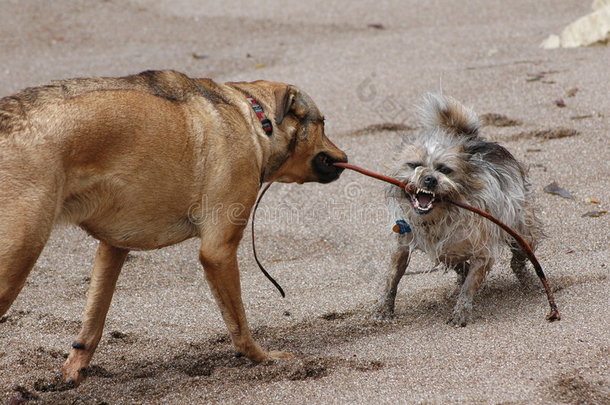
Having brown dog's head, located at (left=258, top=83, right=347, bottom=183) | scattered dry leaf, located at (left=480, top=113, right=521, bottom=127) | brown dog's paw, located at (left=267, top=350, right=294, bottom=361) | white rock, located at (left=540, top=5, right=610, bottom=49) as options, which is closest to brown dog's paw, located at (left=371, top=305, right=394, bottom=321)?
brown dog's paw, located at (left=267, top=350, right=294, bottom=361)

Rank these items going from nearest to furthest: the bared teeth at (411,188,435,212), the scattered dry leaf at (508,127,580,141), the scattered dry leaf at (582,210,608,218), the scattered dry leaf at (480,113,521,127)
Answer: the bared teeth at (411,188,435,212) → the scattered dry leaf at (582,210,608,218) → the scattered dry leaf at (508,127,580,141) → the scattered dry leaf at (480,113,521,127)

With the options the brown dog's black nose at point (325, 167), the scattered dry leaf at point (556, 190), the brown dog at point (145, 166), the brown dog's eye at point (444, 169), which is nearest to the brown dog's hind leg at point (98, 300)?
the brown dog at point (145, 166)

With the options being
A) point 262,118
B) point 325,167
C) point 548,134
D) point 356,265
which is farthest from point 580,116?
point 262,118

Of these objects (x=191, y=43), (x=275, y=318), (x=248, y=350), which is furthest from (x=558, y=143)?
(x=191, y=43)

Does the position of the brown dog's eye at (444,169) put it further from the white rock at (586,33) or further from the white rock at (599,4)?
the white rock at (599,4)

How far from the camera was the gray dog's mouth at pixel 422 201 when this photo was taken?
4.98 meters

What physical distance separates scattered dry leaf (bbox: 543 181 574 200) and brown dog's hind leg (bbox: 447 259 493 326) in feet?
6.36

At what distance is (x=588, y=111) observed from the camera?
817 cm

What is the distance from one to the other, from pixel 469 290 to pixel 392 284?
49cm

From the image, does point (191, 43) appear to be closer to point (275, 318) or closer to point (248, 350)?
point (275, 318)

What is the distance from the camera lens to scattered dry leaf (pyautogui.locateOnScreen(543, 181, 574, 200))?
269 inches

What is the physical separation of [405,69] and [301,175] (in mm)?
5304

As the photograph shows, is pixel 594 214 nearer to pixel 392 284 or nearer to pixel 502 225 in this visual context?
pixel 502 225

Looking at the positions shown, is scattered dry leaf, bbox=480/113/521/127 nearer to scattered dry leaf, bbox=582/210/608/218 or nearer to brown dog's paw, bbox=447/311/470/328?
scattered dry leaf, bbox=582/210/608/218
